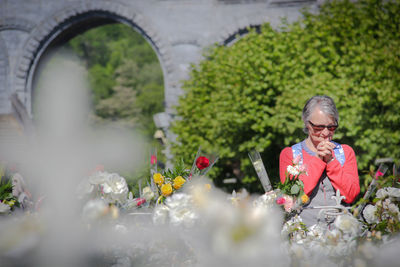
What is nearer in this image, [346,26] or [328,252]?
[328,252]

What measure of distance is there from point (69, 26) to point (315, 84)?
7163mm

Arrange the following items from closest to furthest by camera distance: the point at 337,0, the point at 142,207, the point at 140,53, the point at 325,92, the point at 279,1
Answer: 1. the point at 142,207
2. the point at 325,92
3. the point at 337,0
4. the point at 279,1
5. the point at 140,53

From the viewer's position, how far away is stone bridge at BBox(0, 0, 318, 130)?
972cm

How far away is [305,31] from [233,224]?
5.88 m

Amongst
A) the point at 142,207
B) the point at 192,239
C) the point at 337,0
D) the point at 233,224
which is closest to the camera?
the point at 233,224

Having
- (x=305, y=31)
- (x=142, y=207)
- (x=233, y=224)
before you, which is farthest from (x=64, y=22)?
(x=233, y=224)

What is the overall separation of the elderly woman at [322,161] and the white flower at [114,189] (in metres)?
0.93

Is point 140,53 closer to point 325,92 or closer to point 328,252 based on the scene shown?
point 325,92

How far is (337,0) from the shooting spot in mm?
6832

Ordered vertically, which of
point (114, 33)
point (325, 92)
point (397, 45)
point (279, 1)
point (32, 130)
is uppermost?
point (114, 33)

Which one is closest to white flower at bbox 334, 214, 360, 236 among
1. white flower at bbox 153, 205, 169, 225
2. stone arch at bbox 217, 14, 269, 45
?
white flower at bbox 153, 205, 169, 225

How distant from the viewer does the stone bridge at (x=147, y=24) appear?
9.72 metres

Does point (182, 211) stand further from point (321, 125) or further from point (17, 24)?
point (17, 24)

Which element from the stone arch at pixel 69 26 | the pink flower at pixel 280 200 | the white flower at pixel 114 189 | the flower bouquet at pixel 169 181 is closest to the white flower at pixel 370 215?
the pink flower at pixel 280 200
